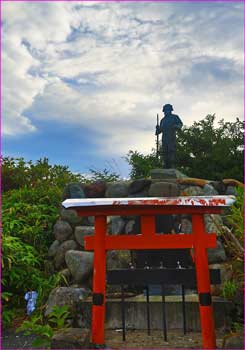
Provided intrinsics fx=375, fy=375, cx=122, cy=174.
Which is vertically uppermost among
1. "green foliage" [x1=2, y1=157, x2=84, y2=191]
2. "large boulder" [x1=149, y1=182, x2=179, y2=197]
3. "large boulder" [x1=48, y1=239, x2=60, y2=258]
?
"green foliage" [x1=2, y1=157, x2=84, y2=191]

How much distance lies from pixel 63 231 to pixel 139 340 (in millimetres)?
2680

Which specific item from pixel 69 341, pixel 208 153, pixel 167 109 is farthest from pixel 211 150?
pixel 69 341

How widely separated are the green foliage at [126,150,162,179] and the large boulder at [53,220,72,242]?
4.83m

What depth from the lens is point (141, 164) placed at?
11.7 metres

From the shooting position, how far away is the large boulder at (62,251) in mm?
5953

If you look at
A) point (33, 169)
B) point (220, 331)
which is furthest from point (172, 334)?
point (33, 169)

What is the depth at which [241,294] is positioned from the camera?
4.20 metres

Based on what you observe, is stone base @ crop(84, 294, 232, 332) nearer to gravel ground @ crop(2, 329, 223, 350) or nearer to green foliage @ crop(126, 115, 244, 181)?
gravel ground @ crop(2, 329, 223, 350)

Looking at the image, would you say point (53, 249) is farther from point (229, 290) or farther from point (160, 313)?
point (229, 290)

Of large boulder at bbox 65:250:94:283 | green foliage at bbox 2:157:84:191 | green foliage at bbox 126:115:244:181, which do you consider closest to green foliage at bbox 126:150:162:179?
green foliage at bbox 126:115:244:181

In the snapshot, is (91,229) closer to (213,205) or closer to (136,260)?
(136,260)

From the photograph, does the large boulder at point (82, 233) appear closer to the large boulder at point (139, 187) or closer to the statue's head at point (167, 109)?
the large boulder at point (139, 187)

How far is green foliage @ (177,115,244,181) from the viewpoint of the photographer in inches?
533

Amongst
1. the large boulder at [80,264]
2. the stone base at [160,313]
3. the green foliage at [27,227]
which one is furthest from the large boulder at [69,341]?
the large boulder at [80,264]
